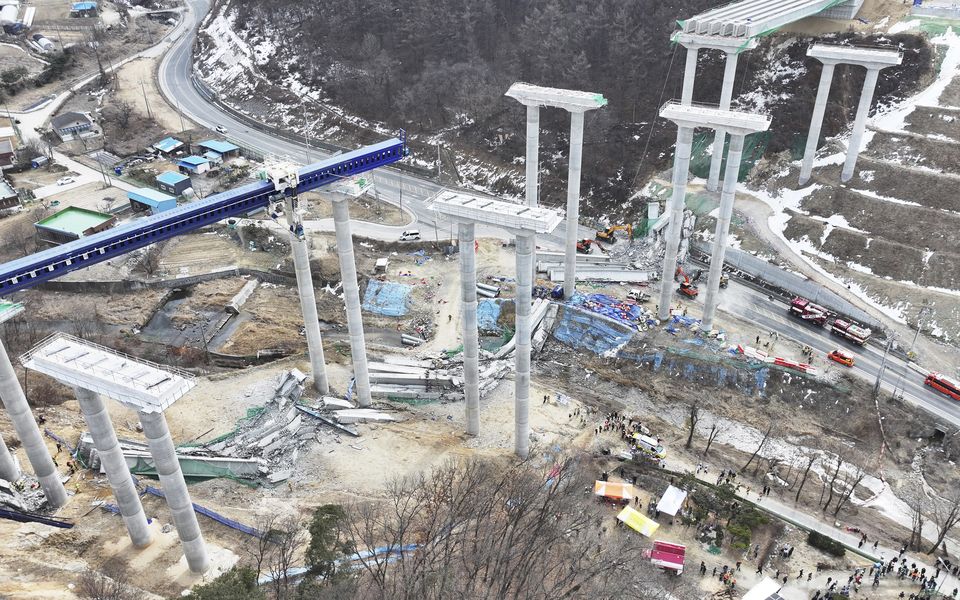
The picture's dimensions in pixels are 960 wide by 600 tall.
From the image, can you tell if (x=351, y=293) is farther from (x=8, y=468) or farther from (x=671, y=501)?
(x=671, y=501)

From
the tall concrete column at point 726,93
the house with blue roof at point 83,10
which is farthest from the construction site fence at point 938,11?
the house with blue roof at point 83,10

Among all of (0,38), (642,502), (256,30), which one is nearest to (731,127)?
(642,502)

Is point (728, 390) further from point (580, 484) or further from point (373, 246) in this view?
point (373, 246)

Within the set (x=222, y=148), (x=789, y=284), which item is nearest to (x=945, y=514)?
(x=789, y=284)

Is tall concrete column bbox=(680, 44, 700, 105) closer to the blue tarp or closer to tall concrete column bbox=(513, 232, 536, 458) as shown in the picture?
the blue tarp

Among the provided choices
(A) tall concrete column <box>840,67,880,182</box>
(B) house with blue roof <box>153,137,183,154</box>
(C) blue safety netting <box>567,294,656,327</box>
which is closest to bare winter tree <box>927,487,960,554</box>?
(C) blue safety netting <box>567,294,656,327</box>

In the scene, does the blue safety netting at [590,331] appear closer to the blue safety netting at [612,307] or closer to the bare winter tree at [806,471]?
the blue safety netting at [612,307]

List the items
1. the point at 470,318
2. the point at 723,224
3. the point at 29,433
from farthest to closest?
the point at 723,224 < the point at 470,318 < the point at 29,433
